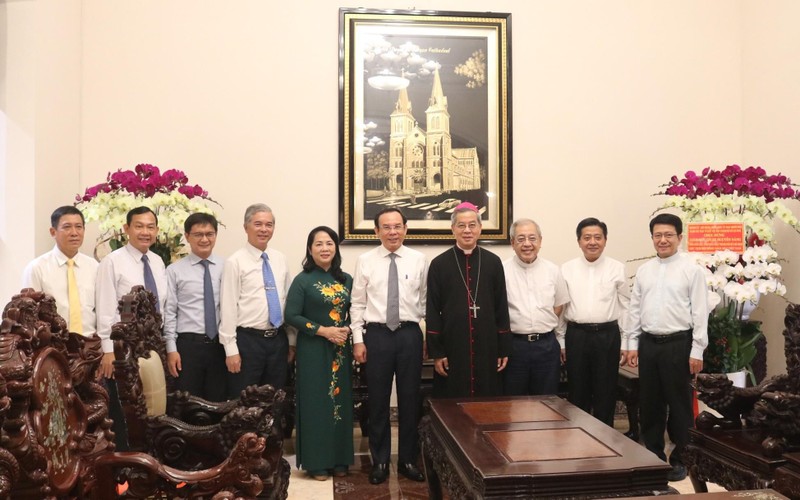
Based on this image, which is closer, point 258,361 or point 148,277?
point 148,277

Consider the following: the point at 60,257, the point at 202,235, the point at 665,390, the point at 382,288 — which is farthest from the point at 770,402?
the point at 60,257

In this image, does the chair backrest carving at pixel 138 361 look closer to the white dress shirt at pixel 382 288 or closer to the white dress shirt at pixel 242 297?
the white dress shirt at pixel 242 297

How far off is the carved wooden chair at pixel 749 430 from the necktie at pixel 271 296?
2.42 meters

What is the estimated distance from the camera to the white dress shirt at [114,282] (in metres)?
3.68

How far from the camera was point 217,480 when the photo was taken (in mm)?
2043

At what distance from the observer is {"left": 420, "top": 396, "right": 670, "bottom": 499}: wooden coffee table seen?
214 centimetres

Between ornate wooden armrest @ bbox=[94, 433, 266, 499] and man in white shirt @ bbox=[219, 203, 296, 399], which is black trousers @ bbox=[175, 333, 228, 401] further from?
ornate wooden armrest @ bbox=[94, 433, 266, 499]

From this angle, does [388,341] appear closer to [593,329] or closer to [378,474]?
[378,474]

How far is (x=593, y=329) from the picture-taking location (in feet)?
13.8

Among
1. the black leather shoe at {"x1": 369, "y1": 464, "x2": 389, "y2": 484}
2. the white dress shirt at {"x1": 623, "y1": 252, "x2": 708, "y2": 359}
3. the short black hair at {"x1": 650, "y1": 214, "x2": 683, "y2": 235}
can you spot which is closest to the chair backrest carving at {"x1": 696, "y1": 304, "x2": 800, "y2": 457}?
the white dress shirt at {"x1": 623, "y1": 252, "x2": 708, "y2": 359}

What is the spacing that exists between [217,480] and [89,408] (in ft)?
1.56

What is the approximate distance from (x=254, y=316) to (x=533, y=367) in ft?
5.93

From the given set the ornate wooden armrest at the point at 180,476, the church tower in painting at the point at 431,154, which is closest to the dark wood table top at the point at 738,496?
the ornate wooden armrest at the point at 180,476

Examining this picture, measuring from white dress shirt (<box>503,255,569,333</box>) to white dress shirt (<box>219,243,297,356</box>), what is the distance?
151 centimetres
